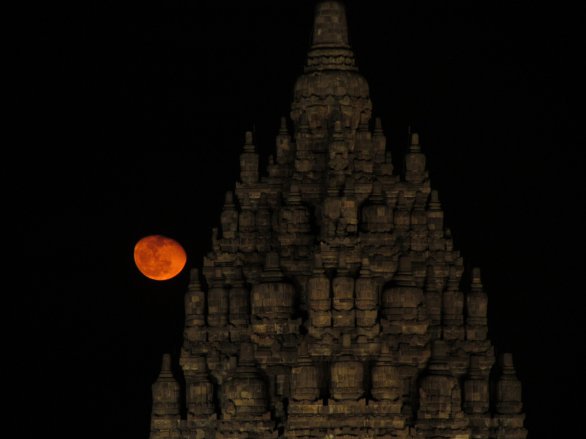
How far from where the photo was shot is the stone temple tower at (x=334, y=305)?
3806cm

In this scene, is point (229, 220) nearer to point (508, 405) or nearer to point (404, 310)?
point (404, 310)

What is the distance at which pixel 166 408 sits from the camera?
39.3 meters

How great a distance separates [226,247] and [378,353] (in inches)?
99.0

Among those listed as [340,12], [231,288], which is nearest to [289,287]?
[231,288]

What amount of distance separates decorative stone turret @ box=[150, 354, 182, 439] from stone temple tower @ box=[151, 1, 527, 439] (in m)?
0.02

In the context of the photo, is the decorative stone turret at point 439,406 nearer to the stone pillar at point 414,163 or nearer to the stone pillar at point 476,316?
the stone pillar at point 476,316

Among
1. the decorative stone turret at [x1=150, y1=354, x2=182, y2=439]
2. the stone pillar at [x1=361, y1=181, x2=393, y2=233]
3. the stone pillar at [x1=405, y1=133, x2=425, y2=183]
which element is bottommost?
the decorative stone turret at [x1=150, y1=354, x2=182, y2=439]

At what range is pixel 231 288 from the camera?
3909cm

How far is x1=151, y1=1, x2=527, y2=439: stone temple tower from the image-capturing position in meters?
38.1

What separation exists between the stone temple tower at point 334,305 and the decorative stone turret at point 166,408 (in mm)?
18

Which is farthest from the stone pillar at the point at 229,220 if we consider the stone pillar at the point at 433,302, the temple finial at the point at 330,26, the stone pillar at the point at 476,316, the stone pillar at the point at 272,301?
the stone pillar at the point at 476,316

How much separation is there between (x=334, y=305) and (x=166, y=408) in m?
2.80

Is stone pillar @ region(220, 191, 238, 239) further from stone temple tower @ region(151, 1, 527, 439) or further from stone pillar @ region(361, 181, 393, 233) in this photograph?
stone pillar @ region(361, 181, 393, 233)

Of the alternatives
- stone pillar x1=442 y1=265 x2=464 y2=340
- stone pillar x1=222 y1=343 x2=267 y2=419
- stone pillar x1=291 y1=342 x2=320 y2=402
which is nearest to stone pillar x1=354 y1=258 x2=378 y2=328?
stone pillar x1=291 y1=342 x2=320 y2=402
